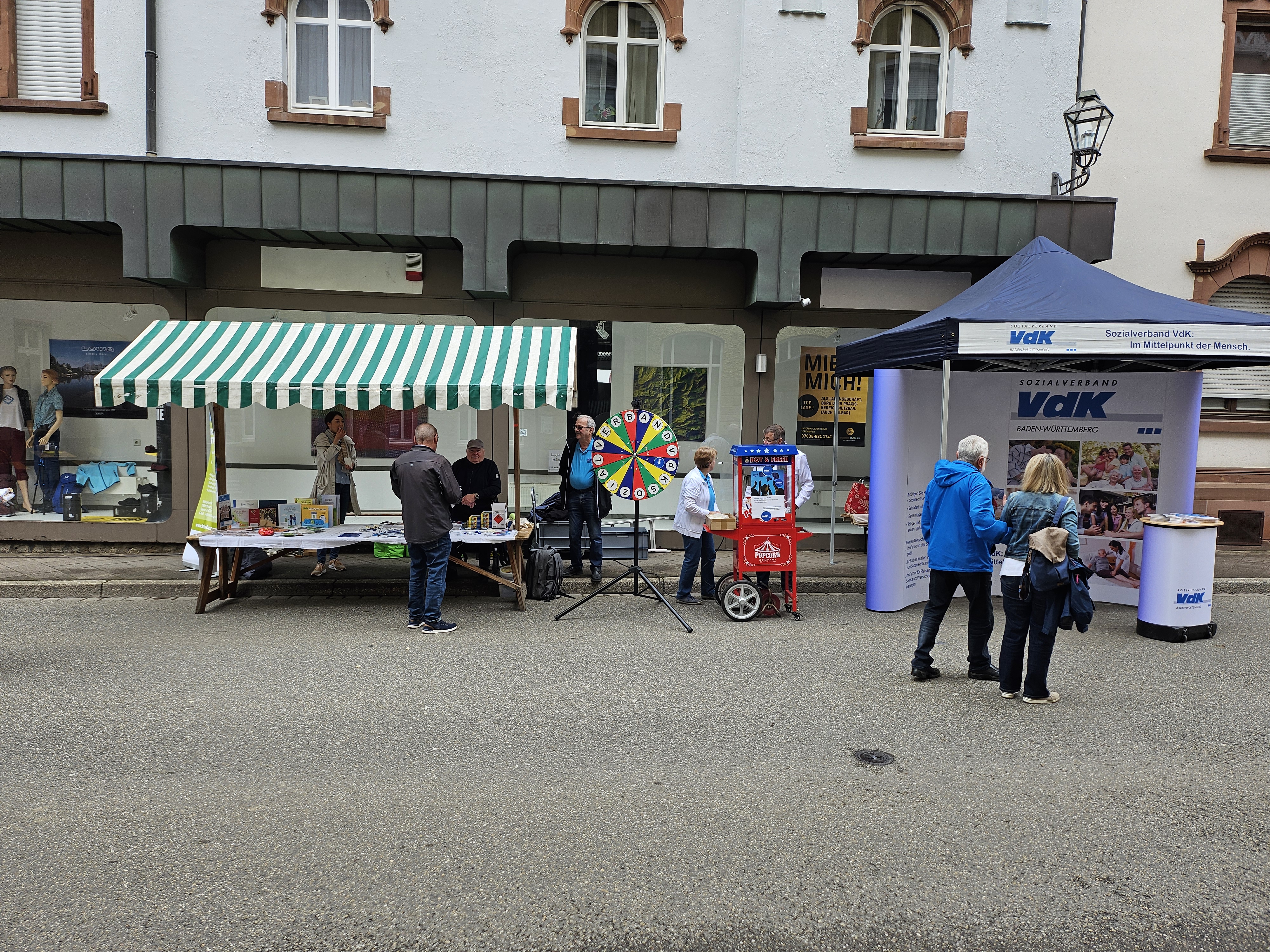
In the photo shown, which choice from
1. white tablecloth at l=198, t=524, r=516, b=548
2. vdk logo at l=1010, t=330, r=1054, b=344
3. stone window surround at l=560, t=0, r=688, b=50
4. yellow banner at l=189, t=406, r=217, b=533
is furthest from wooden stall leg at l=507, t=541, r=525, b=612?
stone window surround at l=560, t=0, r=688, b=50

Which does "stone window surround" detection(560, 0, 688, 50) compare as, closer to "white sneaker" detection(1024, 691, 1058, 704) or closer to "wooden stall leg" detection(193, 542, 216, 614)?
"wooden stall leg" detection(193, 542, 216, 614)

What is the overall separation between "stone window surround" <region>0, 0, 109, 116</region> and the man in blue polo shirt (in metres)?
7.31

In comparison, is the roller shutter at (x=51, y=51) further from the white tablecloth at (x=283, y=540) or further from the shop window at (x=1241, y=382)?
the shop window at (x=1241, y=382)

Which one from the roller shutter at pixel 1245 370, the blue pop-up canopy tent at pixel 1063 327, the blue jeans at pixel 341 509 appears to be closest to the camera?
the blue pop-up canopy tent at pixel 1063 327

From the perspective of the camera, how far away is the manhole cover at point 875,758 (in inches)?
188

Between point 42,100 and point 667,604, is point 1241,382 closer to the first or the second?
point 667,604

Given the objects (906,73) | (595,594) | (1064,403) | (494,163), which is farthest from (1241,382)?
(494,163)

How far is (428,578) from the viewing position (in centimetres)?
787

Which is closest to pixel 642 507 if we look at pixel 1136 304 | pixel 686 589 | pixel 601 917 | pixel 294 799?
pixel 686 589

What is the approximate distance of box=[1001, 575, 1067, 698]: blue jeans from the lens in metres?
5.73

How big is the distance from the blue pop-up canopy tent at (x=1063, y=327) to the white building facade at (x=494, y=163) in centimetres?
234

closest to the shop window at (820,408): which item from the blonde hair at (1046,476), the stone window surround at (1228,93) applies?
the stone window surround at (1228,93)

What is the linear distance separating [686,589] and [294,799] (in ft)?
17.3

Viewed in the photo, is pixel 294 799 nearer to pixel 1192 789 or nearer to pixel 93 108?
pixel 1192 789
